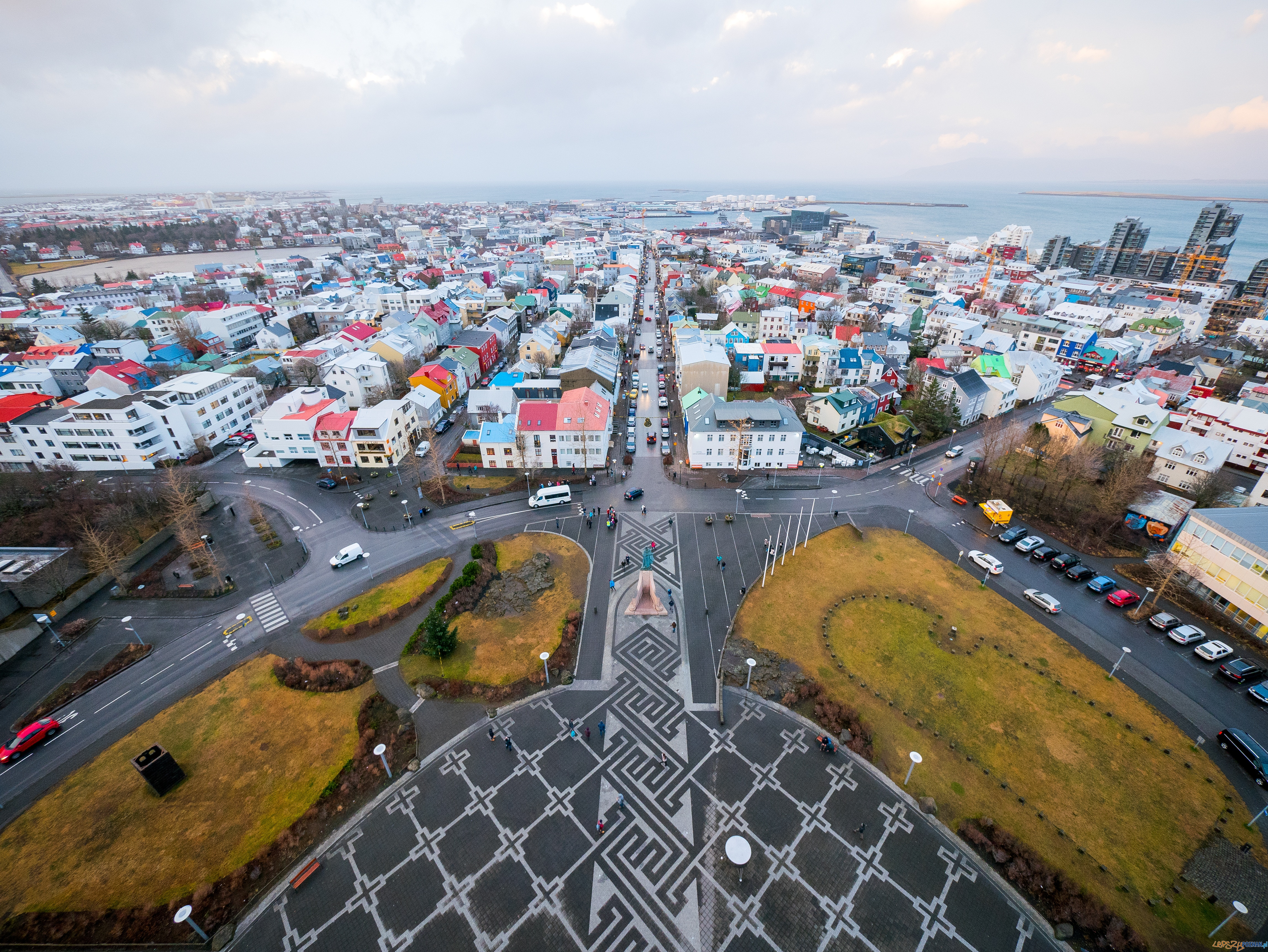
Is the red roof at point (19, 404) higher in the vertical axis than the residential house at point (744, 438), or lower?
higher

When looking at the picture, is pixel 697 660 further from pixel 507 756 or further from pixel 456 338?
Result: pixel 456 338

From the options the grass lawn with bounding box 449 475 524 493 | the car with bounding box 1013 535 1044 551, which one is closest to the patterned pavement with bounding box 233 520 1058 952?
A: the grass lawn with bounding box 449 475 524 493

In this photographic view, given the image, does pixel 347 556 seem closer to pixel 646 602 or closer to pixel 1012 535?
pixel 646 602

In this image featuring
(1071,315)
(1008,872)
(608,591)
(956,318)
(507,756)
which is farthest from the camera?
(1071,315)

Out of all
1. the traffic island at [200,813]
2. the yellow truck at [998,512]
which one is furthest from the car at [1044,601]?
the traffic island at [200,813]

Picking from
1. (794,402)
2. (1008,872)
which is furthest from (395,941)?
(794,402)

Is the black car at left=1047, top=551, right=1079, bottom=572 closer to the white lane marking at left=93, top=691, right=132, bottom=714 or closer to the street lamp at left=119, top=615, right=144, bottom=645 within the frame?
the white lane marking at left=93, top=691, right=132, bottom=714

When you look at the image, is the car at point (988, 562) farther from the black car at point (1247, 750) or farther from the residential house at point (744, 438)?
the residential house at point (744, 438)
